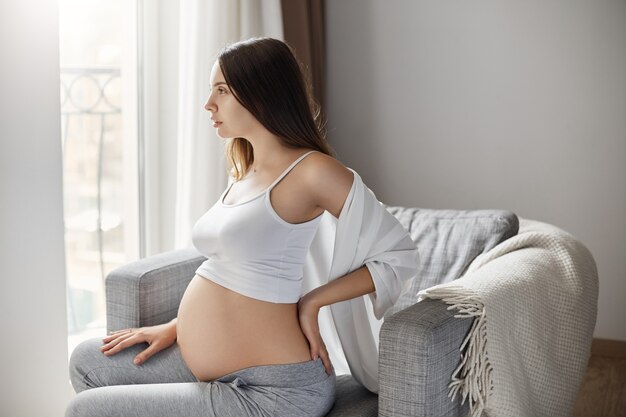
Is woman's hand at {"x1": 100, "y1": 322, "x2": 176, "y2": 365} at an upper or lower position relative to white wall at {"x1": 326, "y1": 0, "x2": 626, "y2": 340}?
lower

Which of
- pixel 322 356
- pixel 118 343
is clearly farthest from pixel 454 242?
pixel 118 343

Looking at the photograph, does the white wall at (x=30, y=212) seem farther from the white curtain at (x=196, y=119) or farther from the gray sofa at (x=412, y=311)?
the white curtain at (x=196, y=119)

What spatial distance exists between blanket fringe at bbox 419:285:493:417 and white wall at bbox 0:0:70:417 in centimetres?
107

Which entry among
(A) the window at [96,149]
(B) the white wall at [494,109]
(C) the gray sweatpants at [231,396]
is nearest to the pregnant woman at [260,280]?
(C) the gray sweatpants at [231,396]

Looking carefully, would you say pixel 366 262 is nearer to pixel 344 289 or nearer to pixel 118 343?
pixel 344 289

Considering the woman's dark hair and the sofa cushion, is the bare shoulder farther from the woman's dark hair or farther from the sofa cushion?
the sofa cushion

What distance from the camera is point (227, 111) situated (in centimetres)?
165

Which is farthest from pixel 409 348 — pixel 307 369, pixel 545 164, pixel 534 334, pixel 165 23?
pixel 545 164

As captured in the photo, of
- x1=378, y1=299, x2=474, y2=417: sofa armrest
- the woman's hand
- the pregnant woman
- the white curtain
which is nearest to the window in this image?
the white curtain

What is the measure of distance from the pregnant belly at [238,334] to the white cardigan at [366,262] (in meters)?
0.17

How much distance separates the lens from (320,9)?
11.0 ft

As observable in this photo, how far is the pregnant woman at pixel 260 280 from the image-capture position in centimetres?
153

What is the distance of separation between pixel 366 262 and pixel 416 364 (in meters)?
0.25

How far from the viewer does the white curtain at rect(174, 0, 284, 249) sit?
99.8 inches
